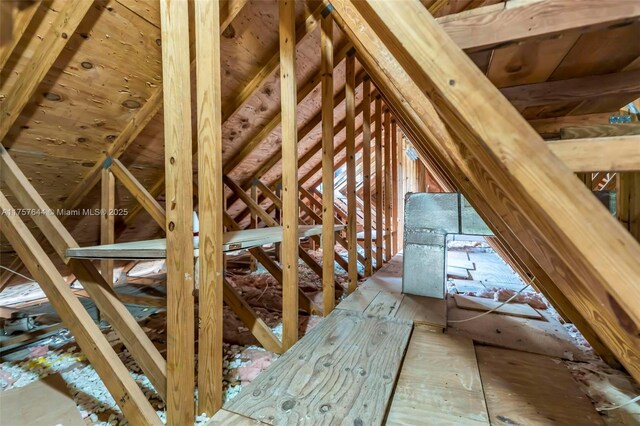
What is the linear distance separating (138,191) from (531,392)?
7.47 ft

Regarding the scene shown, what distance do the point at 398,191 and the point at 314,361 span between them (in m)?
3.82

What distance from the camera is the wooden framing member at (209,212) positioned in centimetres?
98

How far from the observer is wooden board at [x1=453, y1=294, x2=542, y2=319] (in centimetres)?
178

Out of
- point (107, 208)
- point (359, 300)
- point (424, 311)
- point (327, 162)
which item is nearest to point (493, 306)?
point (424, 311)

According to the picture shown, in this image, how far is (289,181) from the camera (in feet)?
4.73

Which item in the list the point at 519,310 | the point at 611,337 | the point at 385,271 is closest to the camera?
the point at 611,337

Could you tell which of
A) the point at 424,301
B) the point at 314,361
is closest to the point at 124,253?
the point at 314,361

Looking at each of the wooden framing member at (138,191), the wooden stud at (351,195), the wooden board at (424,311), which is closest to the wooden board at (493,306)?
the wooden board at (424,311)

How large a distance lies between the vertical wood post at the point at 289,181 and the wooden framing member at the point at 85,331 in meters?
0.65

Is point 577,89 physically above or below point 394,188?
above

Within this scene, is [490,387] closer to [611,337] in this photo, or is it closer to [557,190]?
[611,337]

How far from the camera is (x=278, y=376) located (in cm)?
112

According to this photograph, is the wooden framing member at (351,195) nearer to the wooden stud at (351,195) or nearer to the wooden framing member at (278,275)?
the wooden stud at (351,195)

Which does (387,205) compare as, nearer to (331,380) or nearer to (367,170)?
(367,170)
